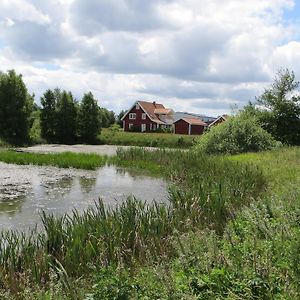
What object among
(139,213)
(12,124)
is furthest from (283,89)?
(139,213)

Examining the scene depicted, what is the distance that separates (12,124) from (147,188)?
32224mm

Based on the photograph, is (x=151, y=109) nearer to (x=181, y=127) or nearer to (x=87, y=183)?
(x=181, y=127)

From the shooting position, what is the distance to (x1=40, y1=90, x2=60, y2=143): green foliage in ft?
168

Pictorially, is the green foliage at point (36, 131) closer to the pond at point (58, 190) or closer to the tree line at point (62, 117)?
the tree line at point (62, 117)

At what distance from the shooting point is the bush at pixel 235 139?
27711mm

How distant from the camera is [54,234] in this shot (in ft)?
22.2

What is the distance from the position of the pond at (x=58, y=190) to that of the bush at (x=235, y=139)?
316 inches

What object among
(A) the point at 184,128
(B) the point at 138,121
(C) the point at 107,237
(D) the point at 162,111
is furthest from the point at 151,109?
(C) the point at 107,237

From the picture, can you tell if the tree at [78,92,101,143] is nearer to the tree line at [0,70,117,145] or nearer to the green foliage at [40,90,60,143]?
the tree line at [0,70,117,145]

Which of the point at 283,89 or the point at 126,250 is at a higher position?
the point at 283,89

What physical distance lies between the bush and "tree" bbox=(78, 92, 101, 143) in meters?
25.6

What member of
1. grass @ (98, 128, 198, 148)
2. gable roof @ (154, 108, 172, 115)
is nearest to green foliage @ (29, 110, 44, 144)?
grass @ (98, 128, 198, 148)

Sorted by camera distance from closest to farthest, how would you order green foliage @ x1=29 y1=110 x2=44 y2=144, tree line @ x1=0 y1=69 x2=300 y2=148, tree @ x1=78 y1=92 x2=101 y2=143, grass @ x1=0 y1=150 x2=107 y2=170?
1. grass @ x1=0 y1=150 x2=107 y2=170
2. tree line @ x1=0 y1=69 x2=300 y2=148
3. green foliage @ x1=29 y1=110 x2=44 y2=144
4. tree @ x1=78 y1=92 x2=101 y2=143

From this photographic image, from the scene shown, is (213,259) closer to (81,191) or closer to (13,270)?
(13,270)
